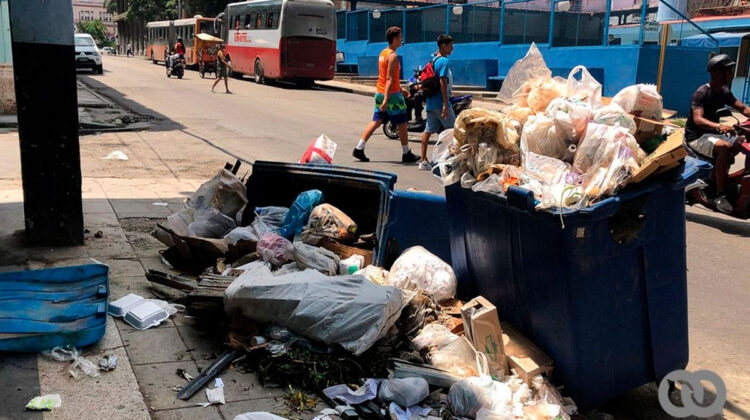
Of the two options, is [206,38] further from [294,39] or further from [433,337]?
[433,337]

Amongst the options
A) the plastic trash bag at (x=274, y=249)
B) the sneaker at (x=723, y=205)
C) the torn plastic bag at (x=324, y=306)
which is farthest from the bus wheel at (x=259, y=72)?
the torn plastic bag at (x=324, y=306)

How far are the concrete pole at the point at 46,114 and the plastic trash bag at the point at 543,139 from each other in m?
3.37

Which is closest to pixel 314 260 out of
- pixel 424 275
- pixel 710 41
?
pixel 424 275

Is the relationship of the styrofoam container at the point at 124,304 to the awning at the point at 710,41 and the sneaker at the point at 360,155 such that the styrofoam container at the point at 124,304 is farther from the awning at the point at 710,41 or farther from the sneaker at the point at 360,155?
the awning at the point at 710,41

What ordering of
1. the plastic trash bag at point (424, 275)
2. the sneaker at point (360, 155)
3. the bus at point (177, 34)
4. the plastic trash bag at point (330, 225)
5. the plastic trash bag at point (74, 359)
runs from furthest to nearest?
the bus at point (177, 34) < the sneaker at point (360, 155) < the plastic trash bag at point (330, 225) < the plastic trash bag at point (424, 275) < the plastic trash bag at point (74, 359)

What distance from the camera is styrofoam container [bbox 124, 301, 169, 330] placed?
3.91 meters

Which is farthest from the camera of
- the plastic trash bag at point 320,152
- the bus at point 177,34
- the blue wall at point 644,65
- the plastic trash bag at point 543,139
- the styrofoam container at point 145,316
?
the bus at point 177,34

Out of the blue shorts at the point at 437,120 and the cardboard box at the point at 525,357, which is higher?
the blue shorts at the point at 437,120

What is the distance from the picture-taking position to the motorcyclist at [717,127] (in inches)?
276

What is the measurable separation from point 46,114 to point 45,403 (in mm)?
2608

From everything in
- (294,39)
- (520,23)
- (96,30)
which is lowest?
(294,39)

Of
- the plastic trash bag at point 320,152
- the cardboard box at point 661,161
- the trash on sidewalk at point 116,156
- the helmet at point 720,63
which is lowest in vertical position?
the trash on sidewalk at point 116,156

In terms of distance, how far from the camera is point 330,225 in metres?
4.77

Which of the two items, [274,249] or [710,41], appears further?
[710,41]
